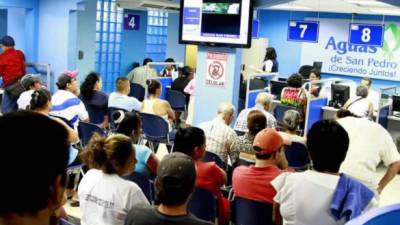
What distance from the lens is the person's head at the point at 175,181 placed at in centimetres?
209

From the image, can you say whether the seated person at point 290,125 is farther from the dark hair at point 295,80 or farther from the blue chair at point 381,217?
the blue chair at point 381,217

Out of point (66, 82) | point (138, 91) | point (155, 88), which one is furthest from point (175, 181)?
point (138, 91)

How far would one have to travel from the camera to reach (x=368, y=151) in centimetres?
348

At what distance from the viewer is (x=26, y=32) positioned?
9.48m

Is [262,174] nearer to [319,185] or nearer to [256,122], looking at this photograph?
[319,185]

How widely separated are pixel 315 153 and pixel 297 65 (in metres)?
12.2

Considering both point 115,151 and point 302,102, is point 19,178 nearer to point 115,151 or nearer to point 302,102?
point 115,151

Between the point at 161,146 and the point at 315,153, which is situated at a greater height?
the point at 315,153

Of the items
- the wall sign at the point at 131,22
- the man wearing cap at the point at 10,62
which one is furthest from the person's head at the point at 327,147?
the wall sign at the point at 131,22

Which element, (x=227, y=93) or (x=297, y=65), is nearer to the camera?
(x=227, y=93)

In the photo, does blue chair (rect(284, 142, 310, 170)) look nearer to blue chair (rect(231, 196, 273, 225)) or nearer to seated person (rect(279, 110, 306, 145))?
seated person (rect(279, 110, 306, 145))

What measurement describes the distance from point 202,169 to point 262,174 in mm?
415

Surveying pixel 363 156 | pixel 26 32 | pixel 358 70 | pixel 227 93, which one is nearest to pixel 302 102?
pixel 227 93

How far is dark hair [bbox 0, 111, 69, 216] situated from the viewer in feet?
3.31
